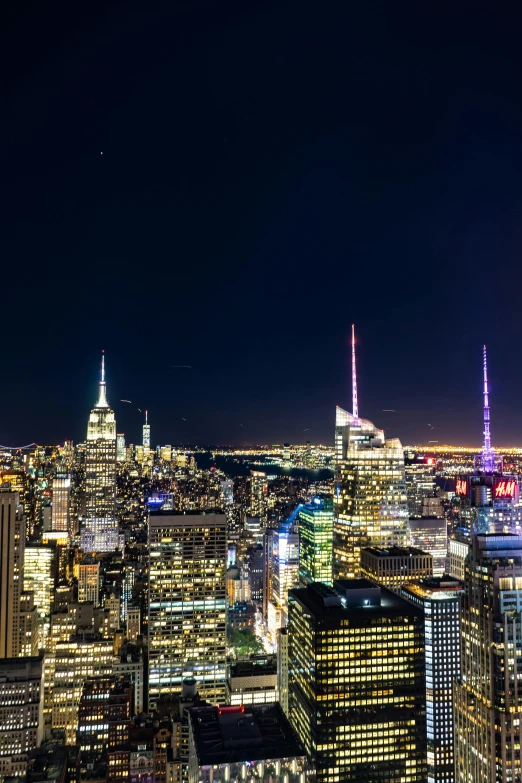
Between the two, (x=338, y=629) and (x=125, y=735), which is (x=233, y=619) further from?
(x=338, y=629)

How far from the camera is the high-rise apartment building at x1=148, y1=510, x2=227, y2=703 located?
28750 millimetres

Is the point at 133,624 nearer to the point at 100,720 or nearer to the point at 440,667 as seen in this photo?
the point at 100,720

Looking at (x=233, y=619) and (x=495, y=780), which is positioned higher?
(x=495, y=780)

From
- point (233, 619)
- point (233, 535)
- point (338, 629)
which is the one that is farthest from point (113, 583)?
point (338, 629)

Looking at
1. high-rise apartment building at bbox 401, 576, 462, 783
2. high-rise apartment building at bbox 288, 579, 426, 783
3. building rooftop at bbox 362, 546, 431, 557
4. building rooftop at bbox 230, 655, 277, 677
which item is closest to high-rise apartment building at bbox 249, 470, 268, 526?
building rooftop at bbox 362, 546, 431, 557

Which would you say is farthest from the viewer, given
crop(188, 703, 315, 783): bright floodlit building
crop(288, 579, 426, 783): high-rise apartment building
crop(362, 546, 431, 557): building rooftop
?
crop(362, 546, 431, 557): building rooftop

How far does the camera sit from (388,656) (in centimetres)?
1744

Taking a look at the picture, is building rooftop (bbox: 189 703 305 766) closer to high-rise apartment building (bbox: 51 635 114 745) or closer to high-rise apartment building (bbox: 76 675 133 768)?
high-rise apartment building (bbox: 76 675 133 768)

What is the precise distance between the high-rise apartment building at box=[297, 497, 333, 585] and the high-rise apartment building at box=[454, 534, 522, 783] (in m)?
22.4

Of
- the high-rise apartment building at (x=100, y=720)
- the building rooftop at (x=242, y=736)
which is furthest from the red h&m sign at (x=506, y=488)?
the building rooftop at (x=242, y=736)

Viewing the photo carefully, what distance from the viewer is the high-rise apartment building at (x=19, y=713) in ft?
73.0

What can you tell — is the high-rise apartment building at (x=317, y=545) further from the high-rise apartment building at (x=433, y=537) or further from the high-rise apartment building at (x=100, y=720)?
the high-rise apartment building at (x=100, y=720)

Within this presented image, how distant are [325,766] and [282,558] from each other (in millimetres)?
23674

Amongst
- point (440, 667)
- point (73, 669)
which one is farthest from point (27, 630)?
point (440, 667)
